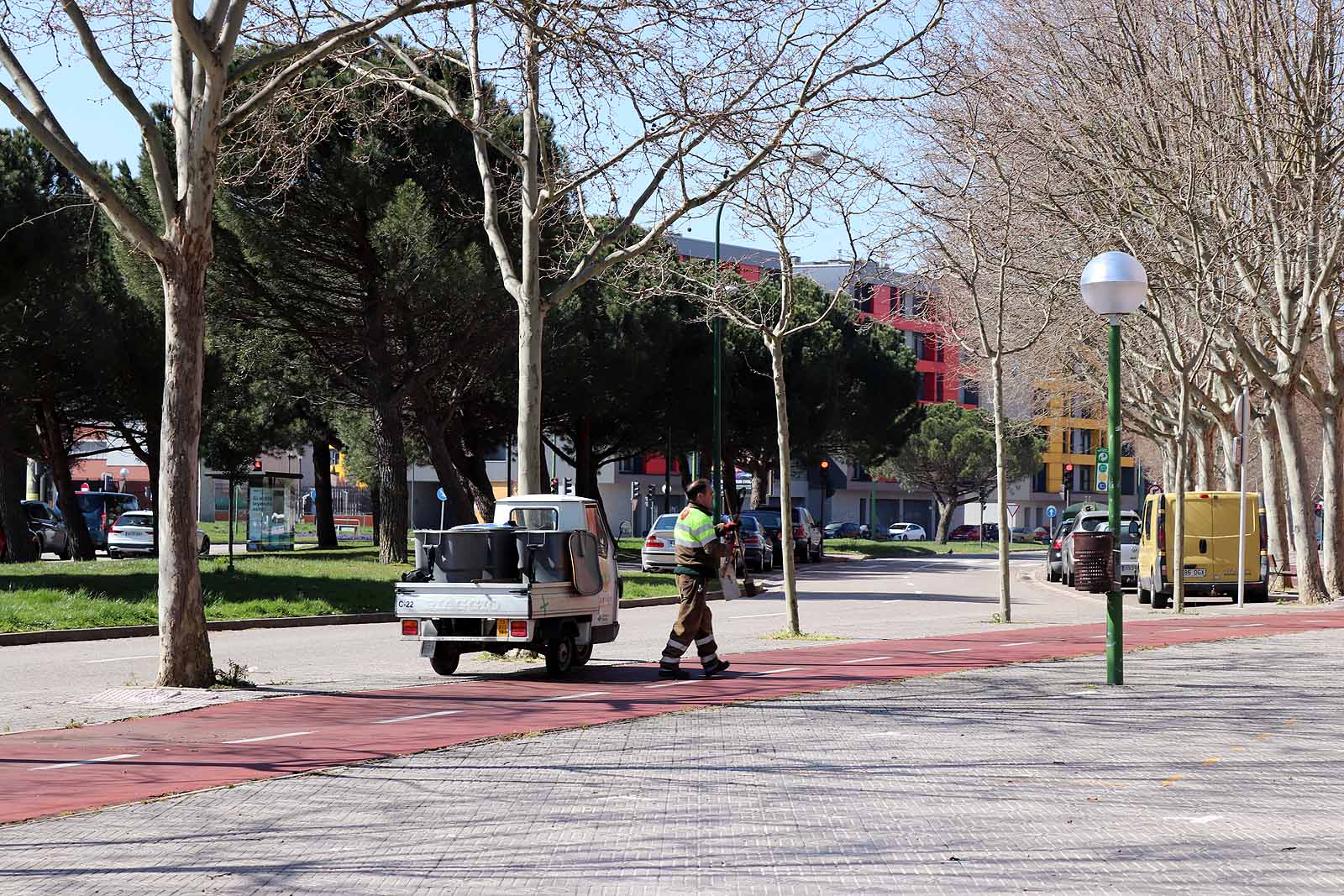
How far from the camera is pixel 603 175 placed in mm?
16656

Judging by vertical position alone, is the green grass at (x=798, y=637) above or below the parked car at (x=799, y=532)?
below

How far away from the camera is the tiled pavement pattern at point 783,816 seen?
19.6 ft

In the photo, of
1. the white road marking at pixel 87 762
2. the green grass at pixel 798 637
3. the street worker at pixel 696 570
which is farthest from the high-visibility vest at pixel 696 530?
the green grass at pixel 798 637

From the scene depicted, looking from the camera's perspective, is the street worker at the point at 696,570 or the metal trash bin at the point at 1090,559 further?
the metal trash bin at the point at 1090,559

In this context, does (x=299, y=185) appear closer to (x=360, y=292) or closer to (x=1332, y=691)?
(x=360, y=292)

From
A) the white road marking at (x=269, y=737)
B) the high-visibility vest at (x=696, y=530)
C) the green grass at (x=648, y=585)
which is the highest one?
the high-visibility vest at (x=696, y=530)

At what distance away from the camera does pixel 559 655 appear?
45.8 ft

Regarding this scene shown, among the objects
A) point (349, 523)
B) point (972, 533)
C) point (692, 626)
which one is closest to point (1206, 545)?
point (692, 626)

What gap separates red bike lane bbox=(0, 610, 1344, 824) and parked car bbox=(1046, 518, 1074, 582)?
20.4 meters

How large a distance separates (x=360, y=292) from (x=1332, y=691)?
23563mm

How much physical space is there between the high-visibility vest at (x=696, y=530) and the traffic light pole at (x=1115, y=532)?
3.36m

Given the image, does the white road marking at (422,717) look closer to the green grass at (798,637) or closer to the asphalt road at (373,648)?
the asphalt road at (373,648)

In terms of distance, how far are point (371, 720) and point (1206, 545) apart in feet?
65.9

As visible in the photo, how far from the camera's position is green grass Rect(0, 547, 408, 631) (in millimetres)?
19797
